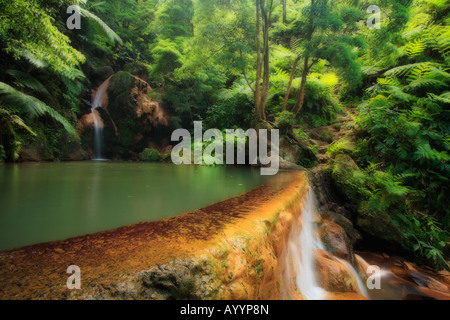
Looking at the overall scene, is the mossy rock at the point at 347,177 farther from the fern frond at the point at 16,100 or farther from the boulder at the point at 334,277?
the fern frond at the point at 16,100

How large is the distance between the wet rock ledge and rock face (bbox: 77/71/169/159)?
39.7 ft

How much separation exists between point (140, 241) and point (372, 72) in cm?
1075

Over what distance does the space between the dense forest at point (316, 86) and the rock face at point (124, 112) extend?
86cm

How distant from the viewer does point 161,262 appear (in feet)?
3.32

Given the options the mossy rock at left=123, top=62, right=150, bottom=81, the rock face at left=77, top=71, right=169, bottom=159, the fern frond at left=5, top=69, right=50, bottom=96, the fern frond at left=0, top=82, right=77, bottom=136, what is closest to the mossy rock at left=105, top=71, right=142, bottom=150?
the rock face at left=77, top=71, right=169, bottom=159

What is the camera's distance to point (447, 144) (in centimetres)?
448

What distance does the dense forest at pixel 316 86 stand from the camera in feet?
14.3

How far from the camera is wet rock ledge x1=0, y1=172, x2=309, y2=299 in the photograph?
822 millimetres

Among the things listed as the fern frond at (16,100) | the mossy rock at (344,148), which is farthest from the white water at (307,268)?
the fern frond at (16,100)

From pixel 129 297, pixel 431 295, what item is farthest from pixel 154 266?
pixel 431 295

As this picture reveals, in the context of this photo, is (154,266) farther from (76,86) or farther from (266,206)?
(76,86)

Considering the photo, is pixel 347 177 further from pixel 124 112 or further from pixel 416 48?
pixel 124 112

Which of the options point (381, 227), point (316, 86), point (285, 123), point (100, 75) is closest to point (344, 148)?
point (285, 123)

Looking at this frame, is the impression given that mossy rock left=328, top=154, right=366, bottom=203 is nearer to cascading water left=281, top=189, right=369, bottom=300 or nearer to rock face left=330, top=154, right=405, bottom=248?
rock face left=330, top=154, right=405, bottom=248
